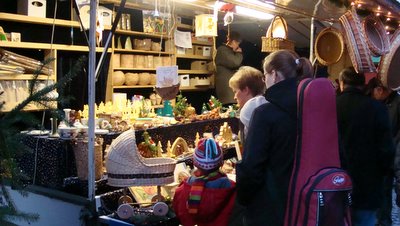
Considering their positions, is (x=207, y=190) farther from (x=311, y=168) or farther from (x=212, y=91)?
(x=212, y=91)

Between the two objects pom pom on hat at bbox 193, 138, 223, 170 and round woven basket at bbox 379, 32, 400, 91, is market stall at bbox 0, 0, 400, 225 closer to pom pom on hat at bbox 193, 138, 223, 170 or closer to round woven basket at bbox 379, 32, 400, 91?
round woven basket at bbox 379, 32, 400, 91

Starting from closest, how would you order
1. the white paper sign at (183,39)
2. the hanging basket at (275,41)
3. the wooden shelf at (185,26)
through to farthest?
the hanging basket at (275,41) → the white paper sign at (183,39) → the wooden shelf at (185,26)

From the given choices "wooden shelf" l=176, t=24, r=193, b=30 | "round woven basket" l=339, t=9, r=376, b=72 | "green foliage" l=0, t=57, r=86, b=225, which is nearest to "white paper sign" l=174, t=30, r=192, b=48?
"wooden shelf" l=176, t=24, r=193, b=30

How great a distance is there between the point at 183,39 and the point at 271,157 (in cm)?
523

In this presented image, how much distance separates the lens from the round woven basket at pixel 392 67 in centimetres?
457

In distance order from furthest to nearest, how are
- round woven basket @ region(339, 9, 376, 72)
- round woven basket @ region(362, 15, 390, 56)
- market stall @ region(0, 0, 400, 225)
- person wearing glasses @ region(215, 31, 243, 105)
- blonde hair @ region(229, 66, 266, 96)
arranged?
person wearing glasses @ region(215, 31, 243, 105) < round woven basket @ region(362, 15, 390, 56) < round woven basket @ region(339, 9, 376, 72) < blonde hair @ region(229, 66, 266, 96) < market stall @ region(0, 0, 400, 225)

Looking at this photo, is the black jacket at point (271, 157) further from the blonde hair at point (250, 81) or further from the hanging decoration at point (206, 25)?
the hanging decoration at point (206, 25)

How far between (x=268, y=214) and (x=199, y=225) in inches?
19.6

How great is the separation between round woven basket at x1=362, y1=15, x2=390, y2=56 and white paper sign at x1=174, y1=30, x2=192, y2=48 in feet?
10.9

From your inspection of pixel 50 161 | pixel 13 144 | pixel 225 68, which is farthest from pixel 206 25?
pixel 13 144

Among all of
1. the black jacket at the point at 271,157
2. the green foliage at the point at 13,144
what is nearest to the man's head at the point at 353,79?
the black jacket at the point at 271,157

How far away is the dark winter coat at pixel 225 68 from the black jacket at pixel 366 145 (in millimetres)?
3838

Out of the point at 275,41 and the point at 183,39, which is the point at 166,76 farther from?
the point at 183,39

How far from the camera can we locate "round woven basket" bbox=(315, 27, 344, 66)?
14.9ft
